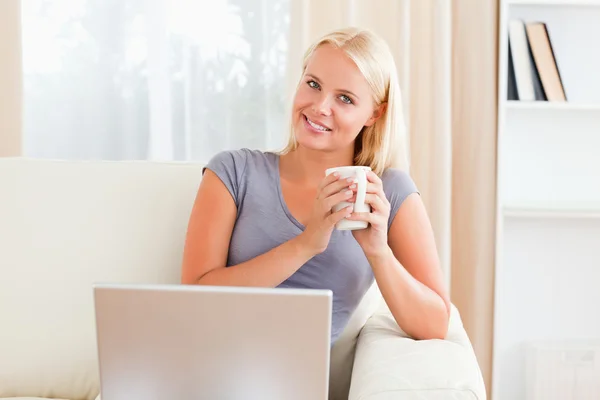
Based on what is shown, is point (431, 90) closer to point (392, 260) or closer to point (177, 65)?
point (177, 65)

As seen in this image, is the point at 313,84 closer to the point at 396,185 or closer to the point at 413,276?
the point at 396,185

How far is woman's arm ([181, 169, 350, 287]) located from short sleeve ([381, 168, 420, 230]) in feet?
0.77

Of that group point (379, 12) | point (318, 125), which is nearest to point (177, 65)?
point (379, 12)

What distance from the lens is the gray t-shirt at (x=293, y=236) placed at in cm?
170

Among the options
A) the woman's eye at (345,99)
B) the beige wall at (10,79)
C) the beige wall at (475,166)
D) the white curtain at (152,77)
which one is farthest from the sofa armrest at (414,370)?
the beige wall at (10,79)

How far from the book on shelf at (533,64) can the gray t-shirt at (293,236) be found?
108 centimetres

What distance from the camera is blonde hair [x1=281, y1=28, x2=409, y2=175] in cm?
169

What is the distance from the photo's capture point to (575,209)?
263 centimetres

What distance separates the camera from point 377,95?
172 cm

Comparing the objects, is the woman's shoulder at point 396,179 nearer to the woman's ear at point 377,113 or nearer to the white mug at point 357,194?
the woman's ear at point 377,113

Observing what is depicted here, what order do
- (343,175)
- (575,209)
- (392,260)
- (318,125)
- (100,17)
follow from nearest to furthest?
(343,175)
(392,260)
(318,125)
(575,209)
(100,17)

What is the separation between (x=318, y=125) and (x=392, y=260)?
1.04 ft

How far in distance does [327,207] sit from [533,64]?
148cm

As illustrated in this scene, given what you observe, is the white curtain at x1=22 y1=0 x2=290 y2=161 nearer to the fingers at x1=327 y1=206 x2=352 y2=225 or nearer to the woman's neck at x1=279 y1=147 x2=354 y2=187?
the woman's neck at x1=279 y1=147 x2=354 y2=187
